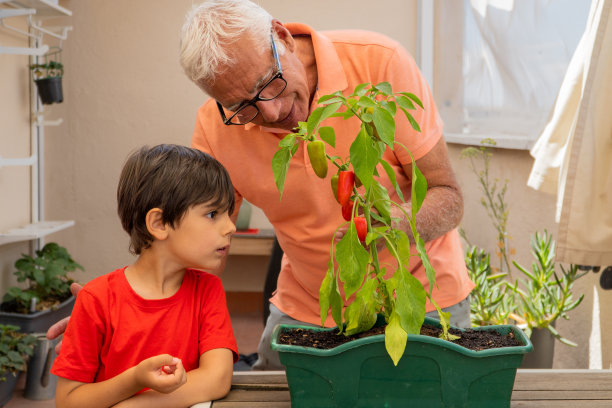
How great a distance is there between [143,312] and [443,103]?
10.4 feet

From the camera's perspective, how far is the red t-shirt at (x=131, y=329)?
3.53ft

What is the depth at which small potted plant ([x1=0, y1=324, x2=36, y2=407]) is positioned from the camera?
8.84ft

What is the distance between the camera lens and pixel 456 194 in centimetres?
134

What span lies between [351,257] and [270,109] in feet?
1.62

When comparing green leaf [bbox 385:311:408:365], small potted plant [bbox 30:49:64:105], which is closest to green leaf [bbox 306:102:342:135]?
green leaf [bbox 385:311:408:365]

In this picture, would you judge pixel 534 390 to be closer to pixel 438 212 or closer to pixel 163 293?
pixel 438 212

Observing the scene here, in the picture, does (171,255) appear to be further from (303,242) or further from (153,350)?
(303,242)

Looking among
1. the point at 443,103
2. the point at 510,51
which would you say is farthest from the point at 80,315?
the point at 443,103

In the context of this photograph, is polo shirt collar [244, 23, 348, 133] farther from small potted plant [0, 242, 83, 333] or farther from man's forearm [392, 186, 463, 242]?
small potted plant [0, 242, 83, 333]

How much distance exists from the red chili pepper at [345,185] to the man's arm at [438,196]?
39cm

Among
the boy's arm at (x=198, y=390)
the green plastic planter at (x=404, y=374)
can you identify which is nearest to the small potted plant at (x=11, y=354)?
the boy's arm at (x=198, y=390)

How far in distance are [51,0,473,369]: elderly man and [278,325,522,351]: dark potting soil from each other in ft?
0.98

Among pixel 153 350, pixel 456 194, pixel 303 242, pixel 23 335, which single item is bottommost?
pixel 23 335

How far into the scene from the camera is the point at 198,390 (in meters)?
1.04
